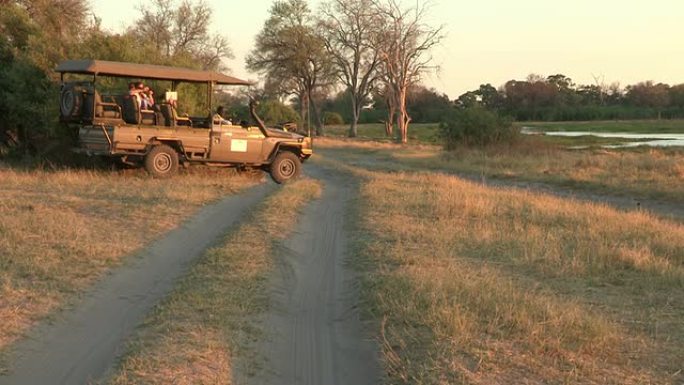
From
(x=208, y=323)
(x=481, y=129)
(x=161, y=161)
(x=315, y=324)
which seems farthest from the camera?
(x=481, y=129)

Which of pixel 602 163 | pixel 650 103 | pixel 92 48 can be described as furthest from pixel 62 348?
pixel 650 103

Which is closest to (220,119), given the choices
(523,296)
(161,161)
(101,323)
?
(161,161)

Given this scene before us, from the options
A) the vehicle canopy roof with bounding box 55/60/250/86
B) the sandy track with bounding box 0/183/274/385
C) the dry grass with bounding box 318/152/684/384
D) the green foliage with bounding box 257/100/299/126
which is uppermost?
the green foliage with bounding box 257/100/299/126

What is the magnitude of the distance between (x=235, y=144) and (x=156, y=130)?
181cm

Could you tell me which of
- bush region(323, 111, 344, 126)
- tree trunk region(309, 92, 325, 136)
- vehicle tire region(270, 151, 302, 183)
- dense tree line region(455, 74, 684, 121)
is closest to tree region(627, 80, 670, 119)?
dense tree line region(455, 74, 684, 121)

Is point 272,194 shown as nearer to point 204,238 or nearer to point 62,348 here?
point 204,238

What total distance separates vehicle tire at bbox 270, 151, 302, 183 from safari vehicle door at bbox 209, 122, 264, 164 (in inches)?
20.3

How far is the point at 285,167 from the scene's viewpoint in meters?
17.2

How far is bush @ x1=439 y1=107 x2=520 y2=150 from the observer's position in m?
32.3

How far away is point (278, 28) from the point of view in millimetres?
59438

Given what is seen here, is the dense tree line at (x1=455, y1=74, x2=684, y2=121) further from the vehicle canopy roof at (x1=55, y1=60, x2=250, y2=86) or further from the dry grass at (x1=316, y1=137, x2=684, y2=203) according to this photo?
the vehicle canopy roof at (x1=55, y1=60, x2=250, y2=86)

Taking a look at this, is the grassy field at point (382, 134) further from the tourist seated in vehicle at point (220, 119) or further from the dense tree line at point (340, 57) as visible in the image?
the tourist seated in vehicle at point (220, 119)

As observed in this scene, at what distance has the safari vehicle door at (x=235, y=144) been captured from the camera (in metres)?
15.9

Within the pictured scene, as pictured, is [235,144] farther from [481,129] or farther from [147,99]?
[481,129]
